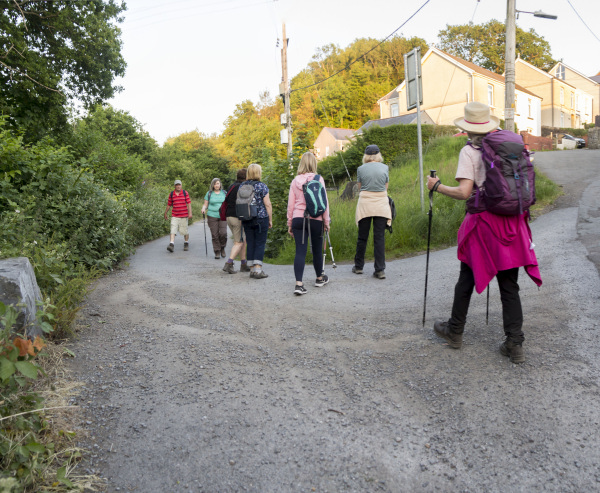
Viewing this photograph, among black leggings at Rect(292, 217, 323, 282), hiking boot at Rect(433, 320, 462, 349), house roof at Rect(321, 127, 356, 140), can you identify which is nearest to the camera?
hiking boot at Rect(433, 320, 462, 349)

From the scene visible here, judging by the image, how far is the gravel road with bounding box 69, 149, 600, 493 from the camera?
2.73 meters

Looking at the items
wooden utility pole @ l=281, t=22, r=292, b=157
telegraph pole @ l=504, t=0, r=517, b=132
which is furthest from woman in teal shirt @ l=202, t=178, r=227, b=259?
wooden utility pole @ l=281, t=22, r=292, b=157

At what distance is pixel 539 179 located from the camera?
14.2 meters

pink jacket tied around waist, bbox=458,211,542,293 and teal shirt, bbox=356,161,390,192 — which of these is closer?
pink jacket tied around waist, bbox=458,211,542,293

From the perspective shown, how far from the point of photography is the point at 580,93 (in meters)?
60.0

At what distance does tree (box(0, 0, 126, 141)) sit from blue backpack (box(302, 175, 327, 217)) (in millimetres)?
10238

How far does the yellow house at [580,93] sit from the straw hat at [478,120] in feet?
207

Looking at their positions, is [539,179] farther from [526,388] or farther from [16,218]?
[16,218]

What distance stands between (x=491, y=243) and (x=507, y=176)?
1.78ft

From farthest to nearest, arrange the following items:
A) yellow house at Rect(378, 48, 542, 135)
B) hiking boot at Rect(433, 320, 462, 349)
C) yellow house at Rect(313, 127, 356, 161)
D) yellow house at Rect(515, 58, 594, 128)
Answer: yellow house at Rect(313, 127, 356, 161)
yellow house at Rect(515, 58, 594, 128)
yellow house at Rect(378, 48, 542, 135)
hiking boot at Rect(433, 320, 462, 349)

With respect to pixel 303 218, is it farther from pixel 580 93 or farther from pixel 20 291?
pixel 580 93

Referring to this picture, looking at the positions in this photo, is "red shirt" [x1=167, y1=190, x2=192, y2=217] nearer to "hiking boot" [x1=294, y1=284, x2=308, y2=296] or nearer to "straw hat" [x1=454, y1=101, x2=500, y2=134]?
"hiking boot" [x1=294, y1=284, x2=308, y2=296]

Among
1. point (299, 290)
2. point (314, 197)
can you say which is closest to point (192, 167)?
point (314, 197)

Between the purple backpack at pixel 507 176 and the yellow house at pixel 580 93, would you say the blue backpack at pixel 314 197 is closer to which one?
the purple backpack at pixel 507 176
